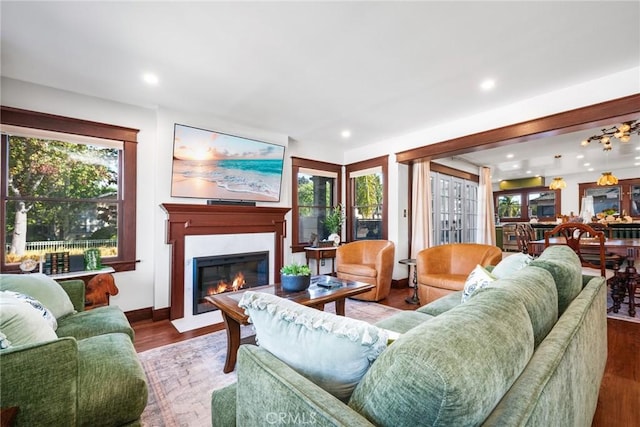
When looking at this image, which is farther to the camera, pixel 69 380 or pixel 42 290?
pixel 42 290

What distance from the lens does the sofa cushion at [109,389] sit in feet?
3.91

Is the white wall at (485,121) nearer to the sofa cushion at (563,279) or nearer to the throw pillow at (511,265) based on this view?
the throw pillow at (511,265)

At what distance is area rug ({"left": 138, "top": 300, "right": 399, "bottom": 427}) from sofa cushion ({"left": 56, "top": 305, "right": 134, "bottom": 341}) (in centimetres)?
41

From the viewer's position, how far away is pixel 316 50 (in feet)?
7.25

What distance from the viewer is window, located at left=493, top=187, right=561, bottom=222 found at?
8779 mm

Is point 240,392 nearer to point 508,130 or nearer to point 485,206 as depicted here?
point 508,130

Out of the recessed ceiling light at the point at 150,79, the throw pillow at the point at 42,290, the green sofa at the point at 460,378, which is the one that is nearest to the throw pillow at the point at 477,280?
the green sofa at the point at 460,378

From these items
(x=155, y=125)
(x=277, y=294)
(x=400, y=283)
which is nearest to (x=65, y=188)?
(x=155, y=125)

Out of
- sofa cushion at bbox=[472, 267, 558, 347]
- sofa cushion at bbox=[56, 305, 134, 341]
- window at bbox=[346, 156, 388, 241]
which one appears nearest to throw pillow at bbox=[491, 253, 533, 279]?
sofa cushion at bbox=[472, 267, 558, 347]

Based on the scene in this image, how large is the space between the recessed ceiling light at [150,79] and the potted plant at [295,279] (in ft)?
6.91

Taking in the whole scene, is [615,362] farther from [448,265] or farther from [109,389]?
[109,389]

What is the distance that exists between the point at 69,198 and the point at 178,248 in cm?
115

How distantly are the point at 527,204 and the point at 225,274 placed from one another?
9787mm

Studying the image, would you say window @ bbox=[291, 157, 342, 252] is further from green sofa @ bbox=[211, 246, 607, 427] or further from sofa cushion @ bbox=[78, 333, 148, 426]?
green sofa @ bbox=[211, 246, 607, 427]
